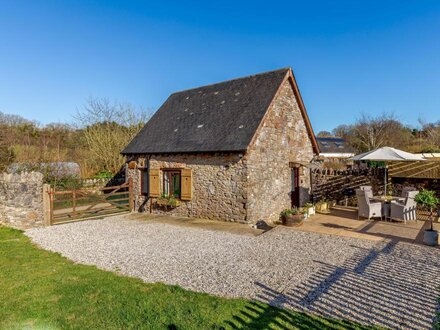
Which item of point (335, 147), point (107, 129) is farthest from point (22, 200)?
point (335, 147)

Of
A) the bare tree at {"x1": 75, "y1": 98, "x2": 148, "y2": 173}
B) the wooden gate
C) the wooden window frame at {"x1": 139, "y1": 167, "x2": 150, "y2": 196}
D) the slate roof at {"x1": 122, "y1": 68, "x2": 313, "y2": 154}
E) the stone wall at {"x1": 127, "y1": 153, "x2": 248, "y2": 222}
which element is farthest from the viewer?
the bare tree at {"x1": 75, "y1": 98, "x2": 148, "y2": 173}

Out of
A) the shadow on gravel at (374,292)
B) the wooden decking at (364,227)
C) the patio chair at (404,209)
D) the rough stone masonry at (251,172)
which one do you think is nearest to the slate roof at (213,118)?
the rough stone masonry at (251,172)

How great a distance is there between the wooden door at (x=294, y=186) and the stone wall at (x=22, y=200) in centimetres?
1118

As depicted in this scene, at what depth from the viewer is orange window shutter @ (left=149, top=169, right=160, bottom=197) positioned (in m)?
13.6

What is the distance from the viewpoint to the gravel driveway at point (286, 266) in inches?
185

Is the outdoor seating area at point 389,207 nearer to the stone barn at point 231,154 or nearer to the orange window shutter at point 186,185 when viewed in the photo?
the stone barn at point 231,154

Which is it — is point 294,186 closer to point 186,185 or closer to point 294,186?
point 294,186

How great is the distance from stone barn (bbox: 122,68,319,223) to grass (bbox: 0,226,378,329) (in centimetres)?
631

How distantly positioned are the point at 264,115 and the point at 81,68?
13.0 m

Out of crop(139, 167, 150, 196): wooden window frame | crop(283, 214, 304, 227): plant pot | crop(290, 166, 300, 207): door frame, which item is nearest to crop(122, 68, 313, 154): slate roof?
crop(139, 167, 150, 196): wooden window frame

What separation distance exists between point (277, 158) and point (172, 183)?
16.8 ft

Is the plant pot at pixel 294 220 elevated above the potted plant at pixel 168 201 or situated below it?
below

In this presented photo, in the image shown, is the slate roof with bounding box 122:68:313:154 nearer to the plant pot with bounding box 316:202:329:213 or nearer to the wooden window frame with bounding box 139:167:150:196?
the wooden window frame with bounding box 139:167:150:196

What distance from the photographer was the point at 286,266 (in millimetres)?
6562
